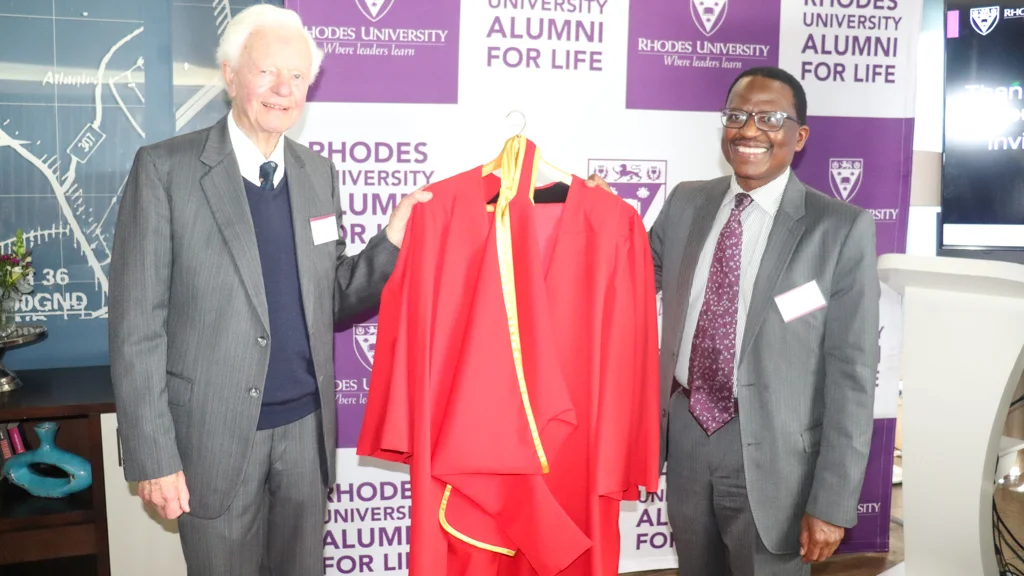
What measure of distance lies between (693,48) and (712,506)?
1.95 meters

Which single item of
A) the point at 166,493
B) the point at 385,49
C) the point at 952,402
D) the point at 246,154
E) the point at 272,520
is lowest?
the point at 272,520

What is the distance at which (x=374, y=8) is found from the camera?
2.88 m

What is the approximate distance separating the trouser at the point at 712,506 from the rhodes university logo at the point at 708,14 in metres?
1.79

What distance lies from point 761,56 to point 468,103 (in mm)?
1269

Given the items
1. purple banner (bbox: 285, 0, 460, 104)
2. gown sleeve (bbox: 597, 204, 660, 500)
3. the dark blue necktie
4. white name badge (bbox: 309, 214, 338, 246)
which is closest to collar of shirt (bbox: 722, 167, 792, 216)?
gown sleeve (bbox: 597, 204, 660, 500)

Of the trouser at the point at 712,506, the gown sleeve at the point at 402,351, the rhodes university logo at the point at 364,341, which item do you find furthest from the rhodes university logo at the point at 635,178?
the gown sleeve at the point at 402,351

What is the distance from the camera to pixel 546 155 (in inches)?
121

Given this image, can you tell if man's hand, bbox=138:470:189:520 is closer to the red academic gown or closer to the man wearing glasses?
the red academic gown

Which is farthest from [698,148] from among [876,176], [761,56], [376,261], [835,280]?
[376,261]

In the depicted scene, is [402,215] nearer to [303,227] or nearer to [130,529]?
[303,227]

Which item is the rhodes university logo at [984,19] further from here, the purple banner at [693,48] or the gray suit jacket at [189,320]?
the gray suit jacket at [189,320]

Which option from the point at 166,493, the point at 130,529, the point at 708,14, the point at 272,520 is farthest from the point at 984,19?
the point at 130,529

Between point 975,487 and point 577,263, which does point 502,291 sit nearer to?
point 577,263

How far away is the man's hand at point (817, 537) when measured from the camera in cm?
190
